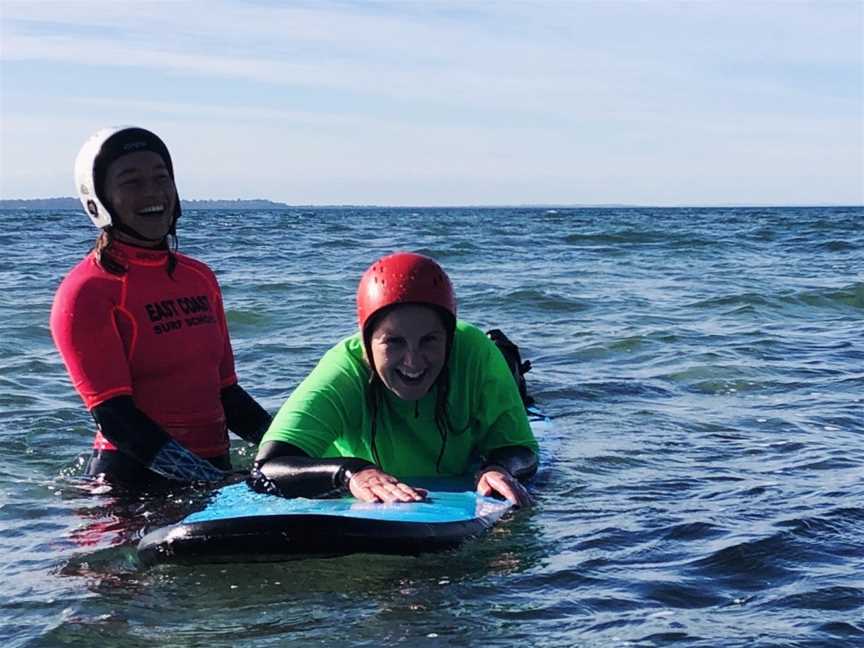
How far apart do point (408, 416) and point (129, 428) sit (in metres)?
1.22

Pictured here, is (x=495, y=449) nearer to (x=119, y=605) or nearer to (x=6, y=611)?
(x=119, y=605)

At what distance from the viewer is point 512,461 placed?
18.5 ft

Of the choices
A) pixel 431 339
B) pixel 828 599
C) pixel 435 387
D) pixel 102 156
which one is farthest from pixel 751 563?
pixel 102 156

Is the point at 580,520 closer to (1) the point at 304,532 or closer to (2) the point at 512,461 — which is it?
(2) the point at 512,461

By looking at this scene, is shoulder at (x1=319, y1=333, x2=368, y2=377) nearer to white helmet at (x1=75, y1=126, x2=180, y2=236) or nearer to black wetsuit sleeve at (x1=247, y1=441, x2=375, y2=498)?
black wetsuit sleeve at (x1=247, y1=441, x2=375, y2=498)

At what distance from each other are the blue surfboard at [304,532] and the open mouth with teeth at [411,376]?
1.63ft

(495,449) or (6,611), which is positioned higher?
(495,449)

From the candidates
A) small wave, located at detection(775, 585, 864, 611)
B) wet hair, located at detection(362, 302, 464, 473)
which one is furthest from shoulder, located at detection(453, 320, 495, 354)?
small wave, located at detection(775, 585, 864, 611)

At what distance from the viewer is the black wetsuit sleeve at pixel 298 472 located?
5.22m

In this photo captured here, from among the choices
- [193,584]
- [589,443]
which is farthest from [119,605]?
[589,443]

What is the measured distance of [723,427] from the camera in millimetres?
8445

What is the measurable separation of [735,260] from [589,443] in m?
18.3

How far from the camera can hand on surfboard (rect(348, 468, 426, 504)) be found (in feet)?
16.8

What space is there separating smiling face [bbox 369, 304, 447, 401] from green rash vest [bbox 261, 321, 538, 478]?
0.21 metres
